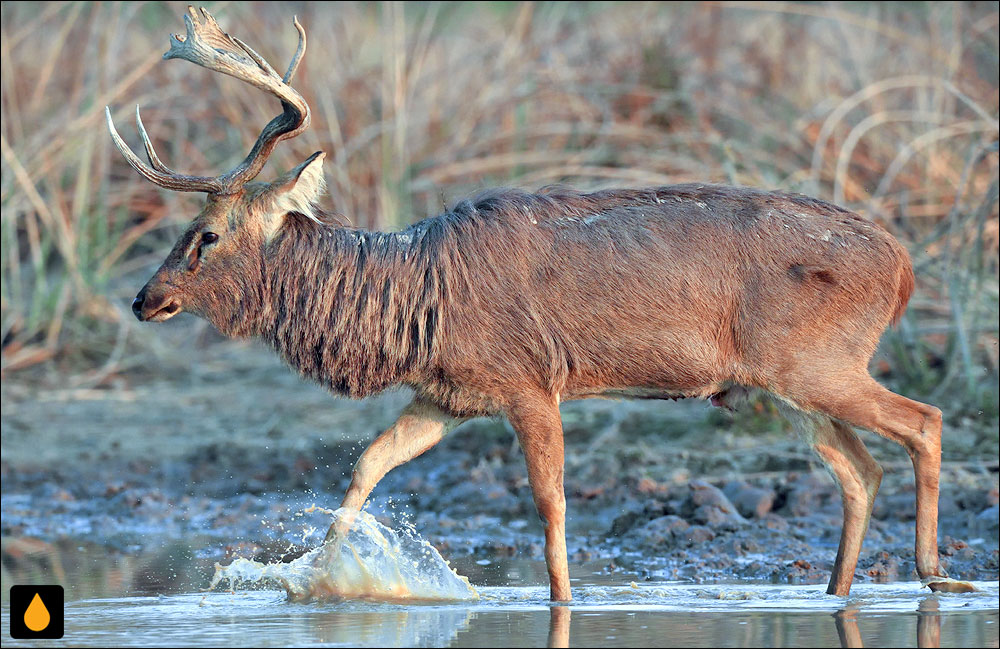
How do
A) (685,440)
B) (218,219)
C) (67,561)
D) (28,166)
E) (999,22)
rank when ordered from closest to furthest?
(218,219)
(67,561)
(685,440)
(999,22)
(28,166)

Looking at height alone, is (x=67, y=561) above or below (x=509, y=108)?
below

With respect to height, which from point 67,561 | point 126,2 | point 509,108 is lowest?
point 67,561

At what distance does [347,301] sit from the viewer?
22.3 feet

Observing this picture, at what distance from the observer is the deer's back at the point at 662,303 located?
258 inches

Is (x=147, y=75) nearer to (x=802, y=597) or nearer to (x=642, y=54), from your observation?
(x=642, y=54)

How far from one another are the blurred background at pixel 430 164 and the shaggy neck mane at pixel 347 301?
2.49 m

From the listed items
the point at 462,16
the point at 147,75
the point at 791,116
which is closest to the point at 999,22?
the point at 791,116

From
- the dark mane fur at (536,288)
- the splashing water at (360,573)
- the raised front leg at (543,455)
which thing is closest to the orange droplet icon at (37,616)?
the splashing water at (360,573)

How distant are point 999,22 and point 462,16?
5.71 meters

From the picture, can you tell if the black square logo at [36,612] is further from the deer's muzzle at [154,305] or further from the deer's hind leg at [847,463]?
the deer's hind leg at [847,463]

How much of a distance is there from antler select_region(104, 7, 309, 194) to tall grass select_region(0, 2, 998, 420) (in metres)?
4.37

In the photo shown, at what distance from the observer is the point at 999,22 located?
10602 mm

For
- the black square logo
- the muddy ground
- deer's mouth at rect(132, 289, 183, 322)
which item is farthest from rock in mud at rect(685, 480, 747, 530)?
the black square logo

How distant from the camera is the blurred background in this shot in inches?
→ 376
